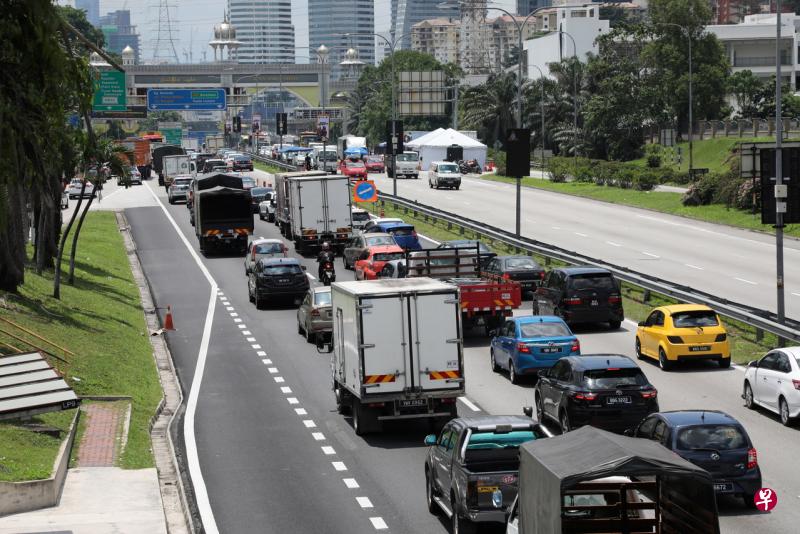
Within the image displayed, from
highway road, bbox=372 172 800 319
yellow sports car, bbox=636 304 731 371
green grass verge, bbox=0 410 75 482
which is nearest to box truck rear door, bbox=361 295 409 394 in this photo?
green grass verge, bbox=0 410 75 482

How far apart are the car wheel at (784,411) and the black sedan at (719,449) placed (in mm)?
5862

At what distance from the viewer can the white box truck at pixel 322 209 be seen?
57.9m

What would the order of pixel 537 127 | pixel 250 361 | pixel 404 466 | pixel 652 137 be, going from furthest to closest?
pixel 537 127 → pixel 652 137 → pixel 250 361 → pixel 404 466

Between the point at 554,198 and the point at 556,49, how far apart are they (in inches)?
2999

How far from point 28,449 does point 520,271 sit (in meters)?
23.6

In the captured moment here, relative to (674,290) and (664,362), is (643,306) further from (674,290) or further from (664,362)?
(664,362)

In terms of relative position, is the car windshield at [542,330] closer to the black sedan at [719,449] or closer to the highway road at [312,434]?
the highway road at [312,434]

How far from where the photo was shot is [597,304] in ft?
122

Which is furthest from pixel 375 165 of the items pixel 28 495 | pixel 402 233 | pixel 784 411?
pixel 28 495

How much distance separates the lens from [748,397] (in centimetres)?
2727

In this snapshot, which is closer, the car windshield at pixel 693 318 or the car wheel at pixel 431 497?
the car wheel at pixel 431 497

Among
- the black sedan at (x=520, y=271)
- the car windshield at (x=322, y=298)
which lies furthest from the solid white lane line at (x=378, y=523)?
the black sedan at (x=520, y=271)

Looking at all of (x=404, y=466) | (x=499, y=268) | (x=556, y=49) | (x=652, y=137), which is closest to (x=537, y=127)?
(x=652, y=137)

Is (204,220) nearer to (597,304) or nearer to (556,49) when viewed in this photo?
(597,304)
